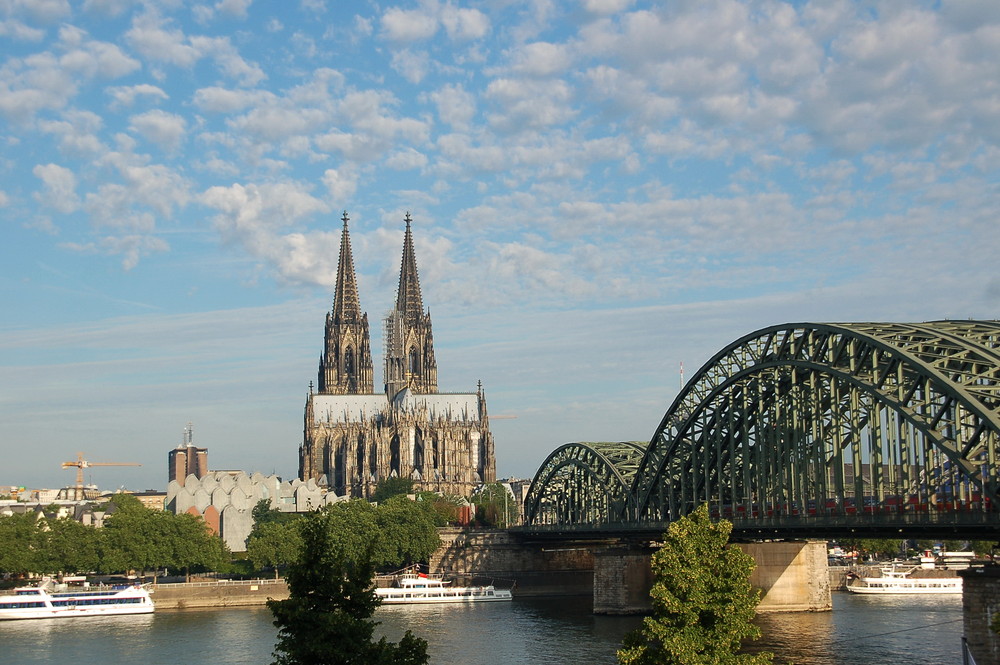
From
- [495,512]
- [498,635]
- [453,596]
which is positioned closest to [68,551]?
[453,596]

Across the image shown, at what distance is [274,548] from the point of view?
12812 cm

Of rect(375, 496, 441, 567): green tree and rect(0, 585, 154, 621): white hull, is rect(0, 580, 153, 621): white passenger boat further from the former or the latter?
rect(375, 496, 441, 567): green tree

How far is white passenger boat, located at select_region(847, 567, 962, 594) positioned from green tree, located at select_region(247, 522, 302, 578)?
55573 millimetres

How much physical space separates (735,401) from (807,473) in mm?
11394

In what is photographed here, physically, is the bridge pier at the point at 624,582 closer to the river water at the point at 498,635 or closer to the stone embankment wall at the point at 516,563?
the river water at the point at 498,635

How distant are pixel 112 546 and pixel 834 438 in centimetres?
7723

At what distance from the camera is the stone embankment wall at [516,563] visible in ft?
422

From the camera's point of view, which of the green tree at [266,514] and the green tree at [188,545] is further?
the green tree at [266,514]

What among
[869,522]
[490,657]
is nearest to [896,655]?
[869,522]

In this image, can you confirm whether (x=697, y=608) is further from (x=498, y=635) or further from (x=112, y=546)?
(x=112, y=546)

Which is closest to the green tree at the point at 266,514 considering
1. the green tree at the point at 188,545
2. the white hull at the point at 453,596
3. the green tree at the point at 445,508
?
the green tree at the point at 445,508

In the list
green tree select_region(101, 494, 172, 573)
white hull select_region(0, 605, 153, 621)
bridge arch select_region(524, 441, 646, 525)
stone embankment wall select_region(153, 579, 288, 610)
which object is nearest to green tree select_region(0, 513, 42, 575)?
green tree select_region(101, 494, 172, 573)

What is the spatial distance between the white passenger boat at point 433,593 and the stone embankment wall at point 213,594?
1009 cm

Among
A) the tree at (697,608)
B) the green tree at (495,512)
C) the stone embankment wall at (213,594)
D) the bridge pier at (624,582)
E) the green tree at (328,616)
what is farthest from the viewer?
the green tree at (495,512)
